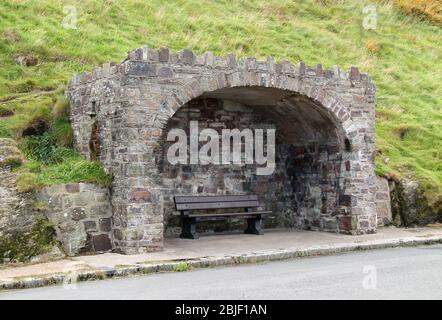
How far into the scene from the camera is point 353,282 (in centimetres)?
746

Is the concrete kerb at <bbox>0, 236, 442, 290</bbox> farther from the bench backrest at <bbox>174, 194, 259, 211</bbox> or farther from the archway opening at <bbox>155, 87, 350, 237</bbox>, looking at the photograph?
the bench backrest at <bbox>174, 194, 259, 211</bbox>

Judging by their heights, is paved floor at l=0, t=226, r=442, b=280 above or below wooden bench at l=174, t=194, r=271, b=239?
below

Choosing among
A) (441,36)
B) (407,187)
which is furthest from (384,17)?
(407,187)

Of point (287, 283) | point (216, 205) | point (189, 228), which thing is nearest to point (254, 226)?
point (216, 205)

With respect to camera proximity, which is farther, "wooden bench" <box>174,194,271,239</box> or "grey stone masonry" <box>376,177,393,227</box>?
"grey stone masonry" <box>376,177,393,227</box>

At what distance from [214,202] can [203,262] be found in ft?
11.1

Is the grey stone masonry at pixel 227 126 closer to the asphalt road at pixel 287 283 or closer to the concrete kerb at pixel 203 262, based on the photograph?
the concrete kerb at pixel 203 262

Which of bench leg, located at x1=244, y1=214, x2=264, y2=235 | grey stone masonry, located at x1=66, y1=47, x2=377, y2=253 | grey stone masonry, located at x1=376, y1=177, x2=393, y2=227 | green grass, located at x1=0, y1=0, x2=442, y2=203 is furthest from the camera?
green grass, located at x1=0, y1=0, x2=442, y2=203

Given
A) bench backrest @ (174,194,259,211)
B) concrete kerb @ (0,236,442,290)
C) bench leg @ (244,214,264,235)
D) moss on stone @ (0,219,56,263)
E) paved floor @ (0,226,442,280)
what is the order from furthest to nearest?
1. bench leg @ (244,214,264,235)
2. bench backrest @ (174,194,259,211)
3. moss on stone @ (0,219,56,263)
4. paved floor @ (0,226,442,280)
5. concrete kerb @ (0,236,442,290)

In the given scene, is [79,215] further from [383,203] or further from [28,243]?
[383,203]

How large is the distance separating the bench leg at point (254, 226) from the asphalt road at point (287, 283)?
3.19m

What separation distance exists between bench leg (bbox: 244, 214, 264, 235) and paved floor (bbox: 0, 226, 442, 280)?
214 mm

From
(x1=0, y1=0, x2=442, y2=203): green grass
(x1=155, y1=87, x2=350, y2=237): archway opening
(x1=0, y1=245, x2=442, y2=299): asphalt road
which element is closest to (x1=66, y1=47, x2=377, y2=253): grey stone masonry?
(x1=155, y1=87, x2=350, y2=237): archway opening

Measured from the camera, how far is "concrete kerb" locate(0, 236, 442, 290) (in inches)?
326
